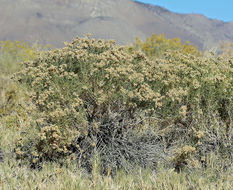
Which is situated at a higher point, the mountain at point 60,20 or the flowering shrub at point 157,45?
the flowering shrub at point 157,45

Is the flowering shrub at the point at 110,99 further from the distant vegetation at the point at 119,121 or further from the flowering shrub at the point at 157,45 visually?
the flowering shrub at the point at 157,45

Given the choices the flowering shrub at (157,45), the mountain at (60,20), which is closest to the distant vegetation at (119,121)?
the flowering shrub at (157,45)

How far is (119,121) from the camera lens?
4367 mm

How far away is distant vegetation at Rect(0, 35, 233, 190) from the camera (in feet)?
12.4

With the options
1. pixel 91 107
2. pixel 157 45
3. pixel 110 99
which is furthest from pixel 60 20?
pixel 110 99

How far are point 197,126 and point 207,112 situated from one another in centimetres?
22

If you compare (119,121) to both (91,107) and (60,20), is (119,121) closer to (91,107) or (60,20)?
(91,107)

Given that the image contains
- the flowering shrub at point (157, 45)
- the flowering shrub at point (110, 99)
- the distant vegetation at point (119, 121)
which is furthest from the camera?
the flowering shrub at point (157, 45)

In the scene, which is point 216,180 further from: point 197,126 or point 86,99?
point 86,99

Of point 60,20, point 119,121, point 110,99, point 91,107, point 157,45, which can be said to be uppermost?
point 157,45

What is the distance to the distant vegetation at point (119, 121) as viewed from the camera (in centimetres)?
378

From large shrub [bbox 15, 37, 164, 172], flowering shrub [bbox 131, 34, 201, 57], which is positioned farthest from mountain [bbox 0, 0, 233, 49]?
large shrub [bbox 15, 37, 164, 172]

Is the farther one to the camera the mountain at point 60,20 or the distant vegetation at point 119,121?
the mountain at point 60,20

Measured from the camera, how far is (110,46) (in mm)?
4766
